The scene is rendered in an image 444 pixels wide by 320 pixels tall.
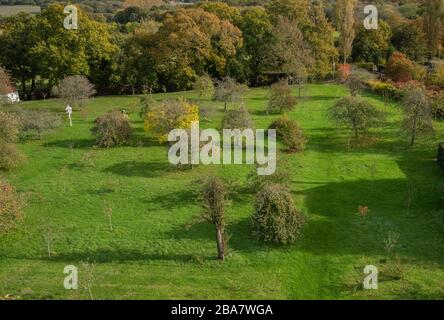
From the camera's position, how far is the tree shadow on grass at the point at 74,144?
3209cm

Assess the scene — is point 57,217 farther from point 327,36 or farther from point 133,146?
point 327,36

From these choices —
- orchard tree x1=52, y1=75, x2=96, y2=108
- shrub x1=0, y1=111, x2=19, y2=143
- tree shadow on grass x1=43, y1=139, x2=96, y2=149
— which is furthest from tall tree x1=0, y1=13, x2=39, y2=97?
shrub x1=0, y1=111, x2=19, y2=143

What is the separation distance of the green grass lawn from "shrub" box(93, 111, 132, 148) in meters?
0.73

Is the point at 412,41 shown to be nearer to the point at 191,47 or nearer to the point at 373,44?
the point at 373,44

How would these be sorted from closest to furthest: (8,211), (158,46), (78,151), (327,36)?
1. (8,211)
2. (78,151)
3. (158,46)
4. (327,36)

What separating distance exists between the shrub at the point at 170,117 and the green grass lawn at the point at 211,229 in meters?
1.58

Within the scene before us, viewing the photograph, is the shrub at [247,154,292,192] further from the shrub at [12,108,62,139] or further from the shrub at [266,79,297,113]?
the shrub at [12,108,62,139]

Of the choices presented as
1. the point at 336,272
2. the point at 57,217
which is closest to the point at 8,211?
the point at 57,217

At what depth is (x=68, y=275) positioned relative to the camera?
17.4 meters

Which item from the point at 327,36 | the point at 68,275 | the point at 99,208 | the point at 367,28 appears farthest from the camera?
the point at 367,28

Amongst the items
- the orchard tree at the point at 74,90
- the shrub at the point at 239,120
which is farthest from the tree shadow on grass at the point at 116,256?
the orchard tree at the point at 74,90

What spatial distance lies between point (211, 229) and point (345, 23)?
36308mm

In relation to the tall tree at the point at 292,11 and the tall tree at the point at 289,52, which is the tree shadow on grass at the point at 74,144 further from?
the tall tree at the point at 292,11
